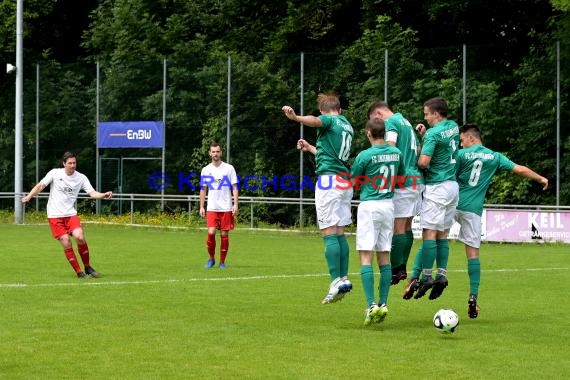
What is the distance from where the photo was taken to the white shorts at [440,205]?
13.2 m

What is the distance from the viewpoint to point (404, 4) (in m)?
38.6

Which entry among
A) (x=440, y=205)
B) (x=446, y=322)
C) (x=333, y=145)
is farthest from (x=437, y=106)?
(x=446, y=322)

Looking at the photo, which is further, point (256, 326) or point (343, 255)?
A: point (343, 255)

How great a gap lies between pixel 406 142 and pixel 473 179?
0.84 m

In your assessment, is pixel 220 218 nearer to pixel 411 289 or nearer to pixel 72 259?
pixel 72 259

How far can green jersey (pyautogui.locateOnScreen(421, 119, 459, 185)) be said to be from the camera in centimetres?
1311

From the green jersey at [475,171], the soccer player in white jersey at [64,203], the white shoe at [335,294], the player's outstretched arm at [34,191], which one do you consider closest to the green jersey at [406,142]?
the green jersey at [475,171]

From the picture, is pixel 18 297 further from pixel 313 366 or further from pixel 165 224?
pixel 165 224

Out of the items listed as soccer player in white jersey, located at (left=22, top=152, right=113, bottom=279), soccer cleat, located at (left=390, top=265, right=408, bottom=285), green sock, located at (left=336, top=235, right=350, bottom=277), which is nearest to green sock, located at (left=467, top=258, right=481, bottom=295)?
soccer cleat, located at (left=390, top=265, right=408, bottom=285)

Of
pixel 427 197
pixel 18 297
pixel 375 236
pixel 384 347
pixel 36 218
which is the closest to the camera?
pixel 384 347

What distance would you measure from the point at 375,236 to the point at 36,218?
2597cm

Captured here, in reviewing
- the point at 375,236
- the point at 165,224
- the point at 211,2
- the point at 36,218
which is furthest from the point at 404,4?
the point at 375,236

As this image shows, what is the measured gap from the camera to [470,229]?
1322 centimetres

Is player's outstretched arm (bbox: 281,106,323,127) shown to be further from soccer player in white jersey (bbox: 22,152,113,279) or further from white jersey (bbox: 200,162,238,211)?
white jersey (bbox: 200,162,238,211)
